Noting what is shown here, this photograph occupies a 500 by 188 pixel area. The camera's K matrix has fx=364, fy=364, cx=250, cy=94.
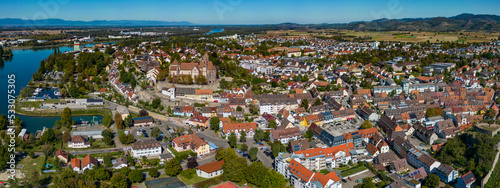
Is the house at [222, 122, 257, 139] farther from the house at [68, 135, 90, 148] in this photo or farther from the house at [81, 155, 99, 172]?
the house at [68, 135, 90, 148]

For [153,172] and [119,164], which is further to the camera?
[119,164]

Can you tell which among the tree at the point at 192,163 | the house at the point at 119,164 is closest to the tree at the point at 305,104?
the tree at the point at 192,163

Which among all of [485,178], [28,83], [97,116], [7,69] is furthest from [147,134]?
[7,69]

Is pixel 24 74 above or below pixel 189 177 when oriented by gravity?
above

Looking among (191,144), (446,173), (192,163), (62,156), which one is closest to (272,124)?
(191,144)

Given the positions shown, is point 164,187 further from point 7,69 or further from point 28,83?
point 7,69

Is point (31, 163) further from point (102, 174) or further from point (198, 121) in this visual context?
point (198, 121)

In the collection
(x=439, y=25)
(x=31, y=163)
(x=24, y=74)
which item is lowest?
(x=31, y=163)
